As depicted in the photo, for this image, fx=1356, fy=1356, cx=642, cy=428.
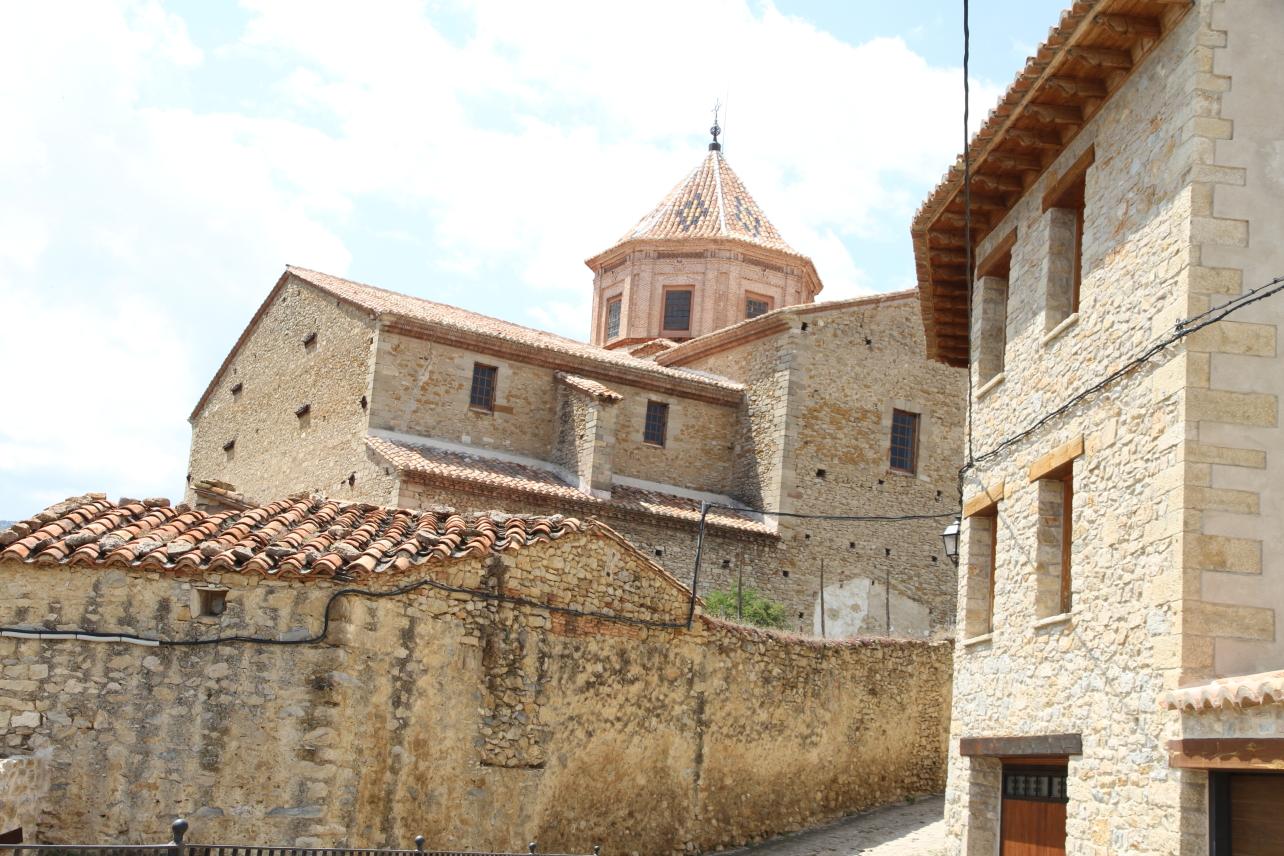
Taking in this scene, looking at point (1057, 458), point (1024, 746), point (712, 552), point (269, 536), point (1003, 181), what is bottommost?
point (1024, 746)

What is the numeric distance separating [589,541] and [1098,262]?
19.6 feet

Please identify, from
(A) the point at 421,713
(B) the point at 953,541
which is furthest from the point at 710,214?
(A) the point at 421,713

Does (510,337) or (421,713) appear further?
(510,337)

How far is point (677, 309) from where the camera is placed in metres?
36.4

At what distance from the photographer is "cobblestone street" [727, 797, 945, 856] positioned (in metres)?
15.8

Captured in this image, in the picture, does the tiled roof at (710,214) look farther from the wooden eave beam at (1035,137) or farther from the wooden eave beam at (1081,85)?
the wooden eave beam at (1081,85)

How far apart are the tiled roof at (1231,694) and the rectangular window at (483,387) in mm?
18269

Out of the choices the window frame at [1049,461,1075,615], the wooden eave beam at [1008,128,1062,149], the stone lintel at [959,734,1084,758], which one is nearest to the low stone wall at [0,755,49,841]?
the stone lintel at [959,734,1084,758]

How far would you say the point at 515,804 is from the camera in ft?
43.8

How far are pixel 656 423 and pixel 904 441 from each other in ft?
17.1

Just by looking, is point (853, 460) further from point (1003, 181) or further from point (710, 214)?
point (1003, 181)

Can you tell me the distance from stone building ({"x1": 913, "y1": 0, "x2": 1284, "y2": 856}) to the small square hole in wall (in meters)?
6.77

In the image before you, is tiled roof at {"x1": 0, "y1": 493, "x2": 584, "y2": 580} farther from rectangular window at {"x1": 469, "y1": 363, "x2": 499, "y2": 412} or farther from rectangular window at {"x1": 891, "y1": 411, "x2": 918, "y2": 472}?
rectangular window at {"x1": 891, "y1": 411, "x2": 918, "y2": 472}

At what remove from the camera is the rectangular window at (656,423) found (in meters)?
27.4
